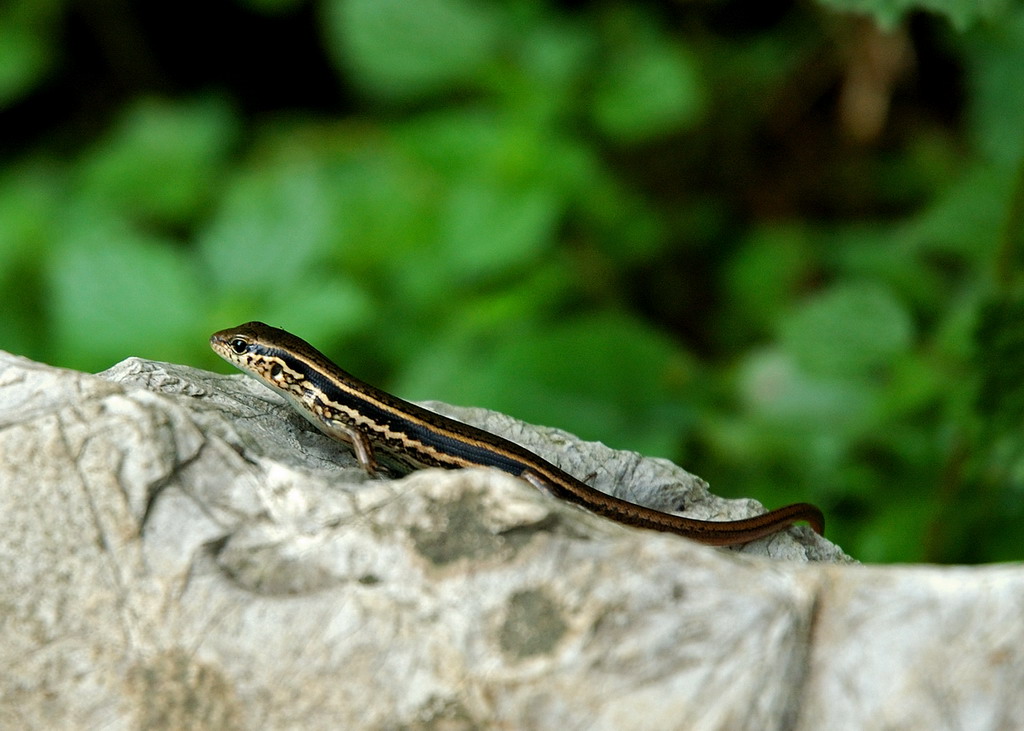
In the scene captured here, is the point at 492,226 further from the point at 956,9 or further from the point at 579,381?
the point at 956,9

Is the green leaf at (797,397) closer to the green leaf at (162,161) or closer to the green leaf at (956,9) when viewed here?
the green leaf at (956,9)

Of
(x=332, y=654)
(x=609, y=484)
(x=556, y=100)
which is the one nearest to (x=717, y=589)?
(x=332, y=654)

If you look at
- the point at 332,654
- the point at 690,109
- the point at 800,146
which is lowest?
the point at 332,654

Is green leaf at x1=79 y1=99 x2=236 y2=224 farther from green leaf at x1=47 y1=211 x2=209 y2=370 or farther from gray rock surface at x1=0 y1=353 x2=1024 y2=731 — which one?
gray rock surface at x1=0 y1=353 x2=1024 y2=731

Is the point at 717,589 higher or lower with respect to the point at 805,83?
lower

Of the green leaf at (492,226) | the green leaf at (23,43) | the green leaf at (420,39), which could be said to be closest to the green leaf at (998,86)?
the green leaf at (492,226)

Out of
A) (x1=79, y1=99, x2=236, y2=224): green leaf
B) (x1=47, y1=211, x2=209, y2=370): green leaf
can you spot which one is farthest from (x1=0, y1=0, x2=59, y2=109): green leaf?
(x1=47, y1=211, x2=209, y2=370): green leaf

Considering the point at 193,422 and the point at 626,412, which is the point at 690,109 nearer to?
the point at 626,412
